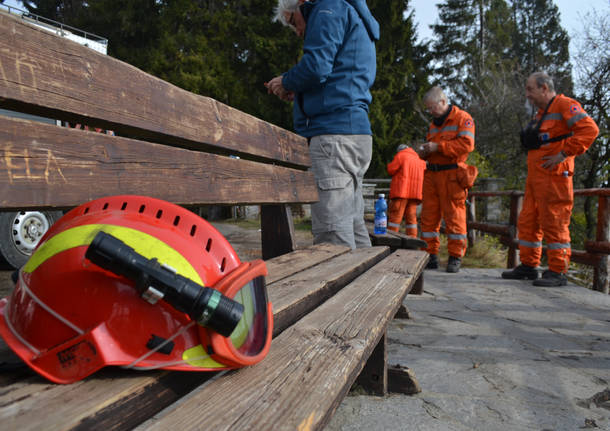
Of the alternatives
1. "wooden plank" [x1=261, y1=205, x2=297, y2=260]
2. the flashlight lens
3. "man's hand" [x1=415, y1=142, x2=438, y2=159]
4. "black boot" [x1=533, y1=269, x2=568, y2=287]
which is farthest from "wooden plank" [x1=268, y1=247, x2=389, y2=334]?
"man's hand" [x1=415, y1=142, x2=438, y2=159]

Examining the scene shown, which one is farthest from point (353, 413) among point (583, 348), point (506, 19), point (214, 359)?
point (506, 19)

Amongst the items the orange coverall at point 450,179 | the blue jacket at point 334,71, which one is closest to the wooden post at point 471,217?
the orange coverall at point 450,179

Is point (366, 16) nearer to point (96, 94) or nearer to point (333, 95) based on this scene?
point (333, 95)

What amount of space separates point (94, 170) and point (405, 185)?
631 centimetres

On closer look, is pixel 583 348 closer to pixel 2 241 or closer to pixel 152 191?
pixel 152 191

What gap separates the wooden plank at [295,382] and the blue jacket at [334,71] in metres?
1.60

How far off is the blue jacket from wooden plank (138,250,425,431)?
1605 millimetres

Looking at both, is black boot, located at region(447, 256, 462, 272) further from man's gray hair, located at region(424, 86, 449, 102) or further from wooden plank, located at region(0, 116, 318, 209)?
wooden plank, located at region(0, 116, 318, 209)

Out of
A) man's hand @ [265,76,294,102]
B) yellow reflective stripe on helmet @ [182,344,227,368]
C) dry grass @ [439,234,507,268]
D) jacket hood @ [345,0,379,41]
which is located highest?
jacket hood @ [345,0,379,41]

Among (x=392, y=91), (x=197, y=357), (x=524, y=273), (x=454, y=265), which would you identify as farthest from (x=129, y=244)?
(x=392, y=91)

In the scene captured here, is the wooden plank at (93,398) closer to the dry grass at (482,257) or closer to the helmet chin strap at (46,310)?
the helmet chin strap at (46,310)

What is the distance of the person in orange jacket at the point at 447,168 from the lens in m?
5.40

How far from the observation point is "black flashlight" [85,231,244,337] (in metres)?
0.81

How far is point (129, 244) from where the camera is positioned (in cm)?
89
